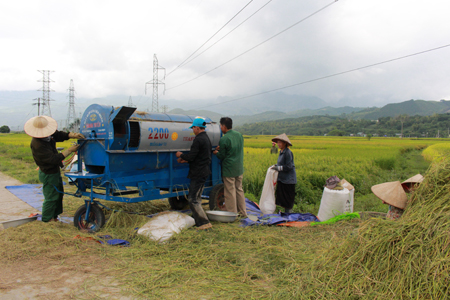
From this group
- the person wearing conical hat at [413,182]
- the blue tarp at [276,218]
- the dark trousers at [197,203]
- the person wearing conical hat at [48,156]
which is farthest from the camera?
the blue tarp at [276,218]

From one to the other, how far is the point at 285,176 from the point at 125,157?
3409mm

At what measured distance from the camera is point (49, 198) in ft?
17.2

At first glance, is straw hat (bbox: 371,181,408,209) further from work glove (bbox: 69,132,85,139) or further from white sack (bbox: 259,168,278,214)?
work glove (bbox: 69,132,85,139)

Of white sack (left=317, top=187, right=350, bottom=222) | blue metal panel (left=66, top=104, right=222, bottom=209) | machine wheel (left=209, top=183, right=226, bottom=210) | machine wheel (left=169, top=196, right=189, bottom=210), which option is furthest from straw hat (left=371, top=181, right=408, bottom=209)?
machine wheel (left=169, top=196, right=189, bottom=210)

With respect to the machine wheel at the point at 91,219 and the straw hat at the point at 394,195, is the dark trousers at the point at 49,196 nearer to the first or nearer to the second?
the machine wheel at the point at 91,219

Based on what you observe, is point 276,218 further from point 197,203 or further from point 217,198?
point 197,203

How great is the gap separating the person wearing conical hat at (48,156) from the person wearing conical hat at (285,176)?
Answer: 4.06m

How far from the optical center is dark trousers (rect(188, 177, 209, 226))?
512cm

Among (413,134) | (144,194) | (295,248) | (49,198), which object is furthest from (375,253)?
(413,134)

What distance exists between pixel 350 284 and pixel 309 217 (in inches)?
129

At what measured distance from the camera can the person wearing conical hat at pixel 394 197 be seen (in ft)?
11.2

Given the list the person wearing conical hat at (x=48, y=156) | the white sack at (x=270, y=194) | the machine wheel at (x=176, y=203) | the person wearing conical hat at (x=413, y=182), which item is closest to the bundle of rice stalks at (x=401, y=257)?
the person wearing conical hat at (x=413, y=182)

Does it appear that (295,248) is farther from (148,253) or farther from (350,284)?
(148,253)

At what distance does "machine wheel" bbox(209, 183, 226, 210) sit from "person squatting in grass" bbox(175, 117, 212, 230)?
3.25 ft
